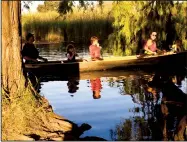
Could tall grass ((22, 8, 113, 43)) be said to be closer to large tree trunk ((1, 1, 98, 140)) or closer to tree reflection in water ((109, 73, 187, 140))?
tree reflection in water ((109, 73, 187, 140))

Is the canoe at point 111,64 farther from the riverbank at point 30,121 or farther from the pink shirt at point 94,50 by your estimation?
the riverbank at point 30,121

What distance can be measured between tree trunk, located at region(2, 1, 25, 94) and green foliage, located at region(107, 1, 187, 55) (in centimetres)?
854

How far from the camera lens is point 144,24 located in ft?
47.6

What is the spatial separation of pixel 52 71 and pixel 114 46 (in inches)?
150

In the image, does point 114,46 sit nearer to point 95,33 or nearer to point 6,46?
point 95,33

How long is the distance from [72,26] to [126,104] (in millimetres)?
15163

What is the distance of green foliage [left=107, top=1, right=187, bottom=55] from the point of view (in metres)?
14.3

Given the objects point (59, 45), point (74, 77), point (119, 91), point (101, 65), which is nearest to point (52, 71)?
point (74, 77)

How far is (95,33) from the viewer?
22359mm

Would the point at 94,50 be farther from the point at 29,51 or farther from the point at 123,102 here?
the point at 123,102

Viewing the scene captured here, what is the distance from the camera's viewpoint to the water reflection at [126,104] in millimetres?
6477

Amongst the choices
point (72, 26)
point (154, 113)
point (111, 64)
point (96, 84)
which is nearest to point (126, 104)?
point (154, 113)

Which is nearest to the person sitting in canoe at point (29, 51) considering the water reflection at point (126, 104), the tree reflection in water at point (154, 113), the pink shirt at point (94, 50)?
the water reflection at point (126, 104)

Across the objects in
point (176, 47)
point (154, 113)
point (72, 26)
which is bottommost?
point (154, 113)
